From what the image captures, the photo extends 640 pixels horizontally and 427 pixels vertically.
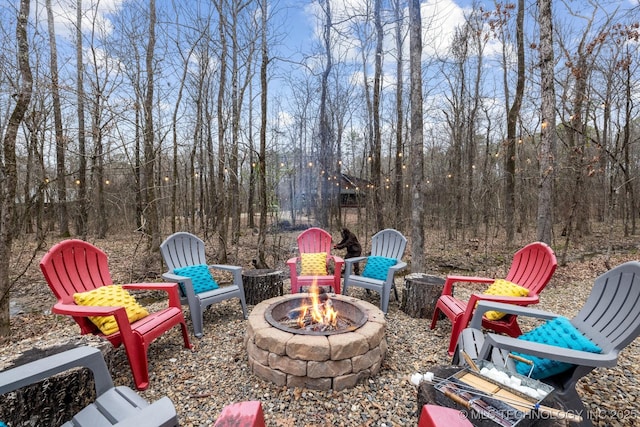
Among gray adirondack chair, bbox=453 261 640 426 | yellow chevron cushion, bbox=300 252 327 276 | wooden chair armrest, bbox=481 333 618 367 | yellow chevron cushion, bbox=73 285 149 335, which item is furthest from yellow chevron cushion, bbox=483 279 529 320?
yellow chevron cushion, bbox=73 285 149 335

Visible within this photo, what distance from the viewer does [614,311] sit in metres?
1.81

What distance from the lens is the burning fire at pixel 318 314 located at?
2.62 m

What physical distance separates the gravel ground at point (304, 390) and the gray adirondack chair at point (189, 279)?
0.26 m

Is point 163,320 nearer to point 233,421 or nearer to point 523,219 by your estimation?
point 233,421

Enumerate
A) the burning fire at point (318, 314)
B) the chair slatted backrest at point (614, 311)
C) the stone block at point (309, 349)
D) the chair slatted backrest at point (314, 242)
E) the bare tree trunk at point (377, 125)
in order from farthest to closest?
the bare tree trunk at point (377, 125) → the chair slatted backrest at point (314, 242) → the burning fire at point (318, 314) → the stone block at point (309, 349) → the chair slatted backrest at point (614, 311)

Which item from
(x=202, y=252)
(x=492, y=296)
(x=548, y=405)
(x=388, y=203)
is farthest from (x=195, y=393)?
(x=388, y=203)

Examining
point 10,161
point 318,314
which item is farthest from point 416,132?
point 10,161

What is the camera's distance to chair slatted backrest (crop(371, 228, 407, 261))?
3.97m

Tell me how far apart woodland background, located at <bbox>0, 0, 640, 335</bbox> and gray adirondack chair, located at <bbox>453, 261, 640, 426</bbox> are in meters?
2.85

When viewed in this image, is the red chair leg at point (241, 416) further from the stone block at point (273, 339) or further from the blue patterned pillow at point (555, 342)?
the blue patterned pillow at point (555, 342)

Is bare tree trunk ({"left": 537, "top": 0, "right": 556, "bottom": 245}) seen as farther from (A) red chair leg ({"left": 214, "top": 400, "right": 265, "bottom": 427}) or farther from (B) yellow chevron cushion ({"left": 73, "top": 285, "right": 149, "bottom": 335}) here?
(B) yellow chevron cushion ({"left": 73, "top": 285, "right": 149, "bottom": 335})

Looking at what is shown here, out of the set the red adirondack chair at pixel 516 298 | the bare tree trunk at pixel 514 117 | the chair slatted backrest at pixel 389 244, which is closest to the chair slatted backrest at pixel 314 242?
the chair slatted backrest at pixel 389 244

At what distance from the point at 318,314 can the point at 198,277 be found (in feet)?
4.72

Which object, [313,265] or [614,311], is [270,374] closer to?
[313,265]
